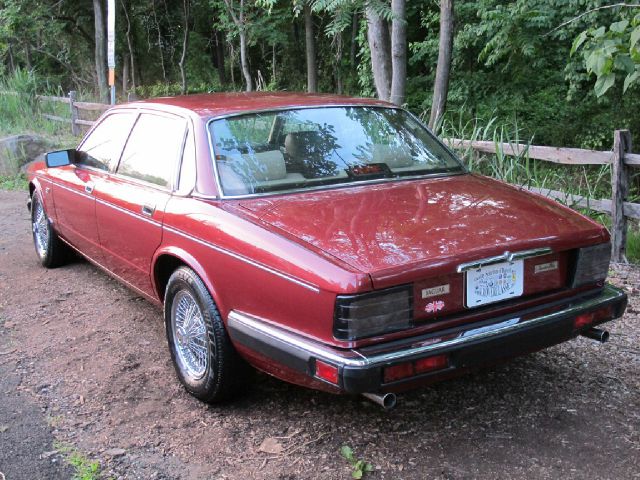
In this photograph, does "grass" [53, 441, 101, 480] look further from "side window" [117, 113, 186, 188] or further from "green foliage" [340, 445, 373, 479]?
"side window" [117, 113, 186, 188]

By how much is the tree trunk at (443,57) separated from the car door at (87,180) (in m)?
3.93

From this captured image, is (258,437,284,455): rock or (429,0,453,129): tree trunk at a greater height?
(429,0,453,129): tree trunk

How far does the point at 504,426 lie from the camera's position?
325 cm

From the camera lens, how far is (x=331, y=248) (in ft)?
9.19

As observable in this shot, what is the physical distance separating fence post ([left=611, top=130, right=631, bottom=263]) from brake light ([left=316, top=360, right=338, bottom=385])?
3.92 m

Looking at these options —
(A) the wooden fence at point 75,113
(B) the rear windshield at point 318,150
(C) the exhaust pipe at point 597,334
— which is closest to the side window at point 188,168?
(B) the rear windshield at point 318,150

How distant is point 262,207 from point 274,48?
17.2 metres

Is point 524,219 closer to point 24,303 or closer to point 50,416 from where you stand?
point 50,416

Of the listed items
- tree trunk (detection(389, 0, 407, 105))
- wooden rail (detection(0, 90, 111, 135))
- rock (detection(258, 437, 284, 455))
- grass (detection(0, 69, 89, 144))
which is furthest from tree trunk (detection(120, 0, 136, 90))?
rock (detection(258, 437, 284, 455))

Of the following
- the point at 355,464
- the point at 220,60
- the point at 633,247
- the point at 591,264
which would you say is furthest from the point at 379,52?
the point at 220,60

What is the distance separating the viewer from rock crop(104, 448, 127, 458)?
123 inches

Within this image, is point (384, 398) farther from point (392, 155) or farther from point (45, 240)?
point (45, 240)

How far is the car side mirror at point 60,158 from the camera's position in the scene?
5.07m

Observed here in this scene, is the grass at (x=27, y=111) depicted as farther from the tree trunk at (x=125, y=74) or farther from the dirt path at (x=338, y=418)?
the dirt path at (x=338, y=418)
